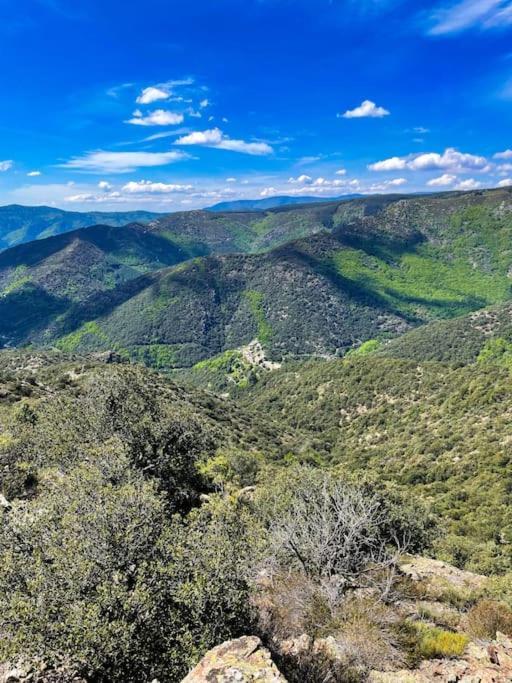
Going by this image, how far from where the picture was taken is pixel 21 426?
3666 centimetres

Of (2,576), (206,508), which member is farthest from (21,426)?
(2,576)

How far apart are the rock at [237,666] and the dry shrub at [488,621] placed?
9.37m

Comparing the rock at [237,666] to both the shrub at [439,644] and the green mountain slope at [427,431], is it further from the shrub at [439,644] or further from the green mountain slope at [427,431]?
the green mountain slope at [427,431]

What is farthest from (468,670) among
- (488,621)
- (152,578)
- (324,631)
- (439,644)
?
(152,578)

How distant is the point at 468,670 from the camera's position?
12.3 metres

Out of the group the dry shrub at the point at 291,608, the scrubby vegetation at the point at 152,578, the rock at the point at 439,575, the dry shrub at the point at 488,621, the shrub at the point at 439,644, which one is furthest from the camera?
the rock at the point at 439,575

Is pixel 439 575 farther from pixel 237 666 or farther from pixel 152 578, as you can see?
pixel 152 578

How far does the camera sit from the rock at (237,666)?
927 cm

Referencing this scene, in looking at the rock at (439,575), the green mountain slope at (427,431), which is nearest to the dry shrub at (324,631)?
the rock at (439,575)

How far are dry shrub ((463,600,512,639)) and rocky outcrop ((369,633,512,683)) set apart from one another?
140 cm

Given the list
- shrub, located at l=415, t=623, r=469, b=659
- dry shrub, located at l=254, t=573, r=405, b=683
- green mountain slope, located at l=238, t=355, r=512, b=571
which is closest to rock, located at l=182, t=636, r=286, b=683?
dry shrub, located at l=254, t=573, r=405, b=683

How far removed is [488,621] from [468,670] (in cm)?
387

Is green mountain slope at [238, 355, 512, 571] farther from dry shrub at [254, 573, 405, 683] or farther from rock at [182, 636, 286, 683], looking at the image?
rock at [182, 636, 286, 683]

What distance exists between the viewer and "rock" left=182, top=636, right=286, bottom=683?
9269mm
